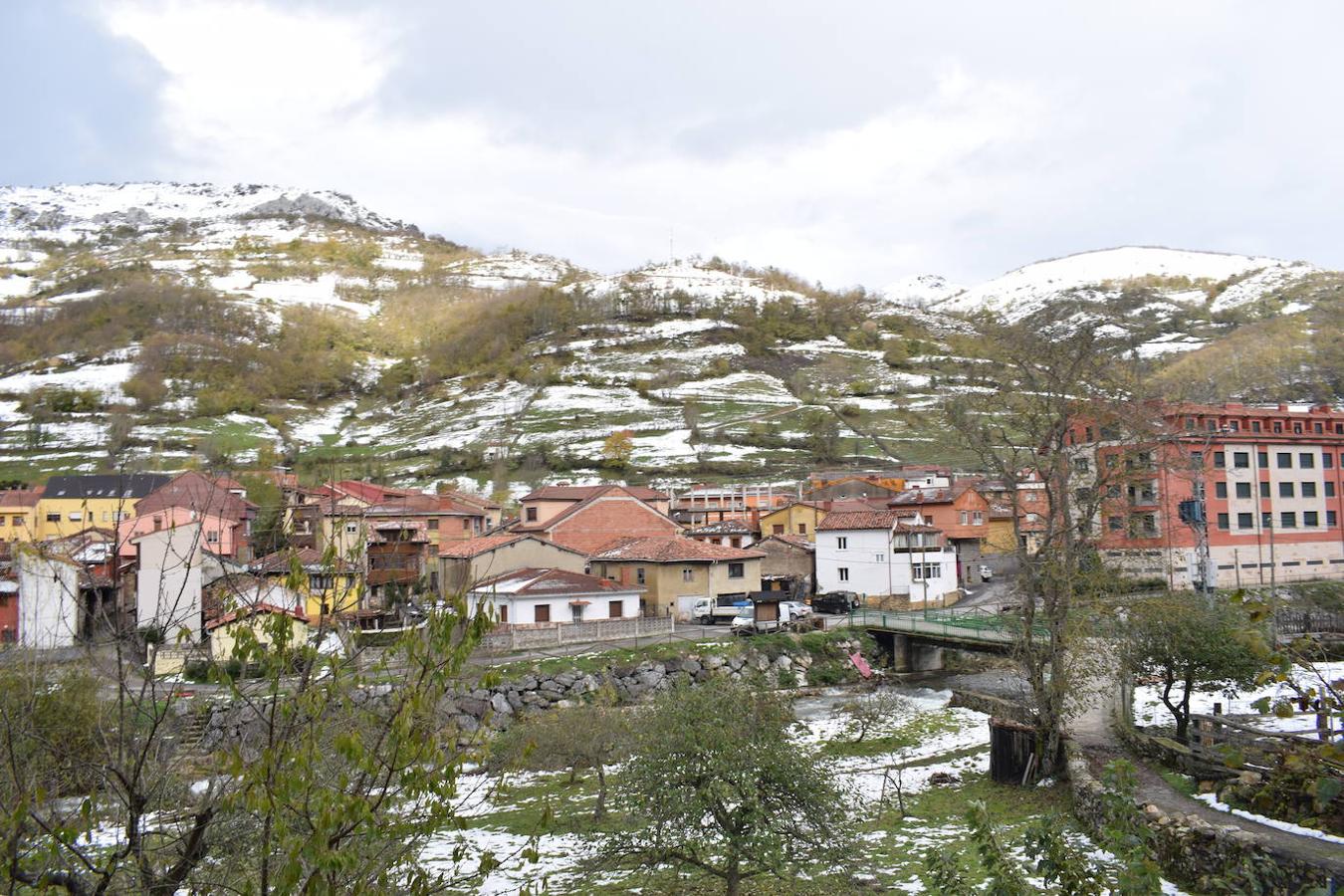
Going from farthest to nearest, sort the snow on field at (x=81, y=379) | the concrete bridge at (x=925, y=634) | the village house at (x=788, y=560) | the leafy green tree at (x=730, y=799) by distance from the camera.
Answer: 1. the snow on field at (x=81, y=379)
2. the village house at (x=788, y=560)
3. the concrete bridge at (x=925, y=634)
4. the leafy green tree at (x=730, y=799)

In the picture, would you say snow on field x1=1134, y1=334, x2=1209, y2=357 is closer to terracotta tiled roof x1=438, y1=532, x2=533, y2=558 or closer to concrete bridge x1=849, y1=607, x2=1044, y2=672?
concrete bridge x1=849, y1=607, x2=1044, y2=672

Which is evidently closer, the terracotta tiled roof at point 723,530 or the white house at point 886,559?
the white house at point 886,559

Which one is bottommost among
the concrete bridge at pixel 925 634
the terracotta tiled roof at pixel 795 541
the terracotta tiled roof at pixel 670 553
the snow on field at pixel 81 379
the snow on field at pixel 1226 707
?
the concrete bridge at pixel 925 634

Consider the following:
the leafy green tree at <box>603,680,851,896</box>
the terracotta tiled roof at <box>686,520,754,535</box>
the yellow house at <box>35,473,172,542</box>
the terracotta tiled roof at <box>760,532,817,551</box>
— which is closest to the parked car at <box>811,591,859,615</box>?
the terracotta tiled roof at <box>760,532,817,551</box>

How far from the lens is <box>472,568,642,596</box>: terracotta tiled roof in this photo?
40.2 m

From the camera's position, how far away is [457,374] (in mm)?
162625

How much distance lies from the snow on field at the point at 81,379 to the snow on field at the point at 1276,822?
149m

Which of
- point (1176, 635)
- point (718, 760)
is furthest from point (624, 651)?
point (718, 760)

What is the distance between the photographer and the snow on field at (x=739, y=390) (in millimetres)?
129000

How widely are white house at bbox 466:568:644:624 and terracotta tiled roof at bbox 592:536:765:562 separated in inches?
94.9

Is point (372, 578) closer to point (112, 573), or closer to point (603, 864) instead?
point (603, 864)

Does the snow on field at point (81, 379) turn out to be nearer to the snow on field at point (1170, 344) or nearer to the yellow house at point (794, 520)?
the yellow house at point (794, 520)

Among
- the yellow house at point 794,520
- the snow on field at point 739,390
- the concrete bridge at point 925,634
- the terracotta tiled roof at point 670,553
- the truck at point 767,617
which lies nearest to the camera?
the concrete bridge at point 925,634

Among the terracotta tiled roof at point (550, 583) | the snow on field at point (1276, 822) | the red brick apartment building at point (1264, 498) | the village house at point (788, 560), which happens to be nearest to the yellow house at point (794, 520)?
the village house at point (788, 560)
